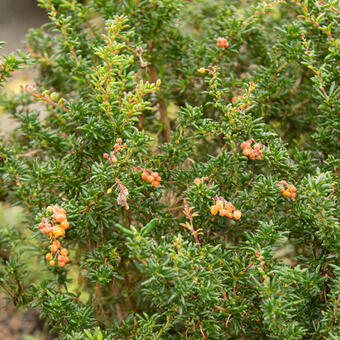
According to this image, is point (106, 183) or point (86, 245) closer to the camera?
point (106, 183)

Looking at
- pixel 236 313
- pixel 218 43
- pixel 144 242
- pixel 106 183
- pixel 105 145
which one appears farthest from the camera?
pixel 218 43

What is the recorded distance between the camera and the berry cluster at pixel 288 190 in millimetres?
1675

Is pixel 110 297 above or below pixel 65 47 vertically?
below

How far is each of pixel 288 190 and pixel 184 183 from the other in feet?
1.62

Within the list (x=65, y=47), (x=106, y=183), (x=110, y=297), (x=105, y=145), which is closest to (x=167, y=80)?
(x=65, y=47)

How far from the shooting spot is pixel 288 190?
169cm

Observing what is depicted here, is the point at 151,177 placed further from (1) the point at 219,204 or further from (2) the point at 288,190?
(2) the point at 288,190

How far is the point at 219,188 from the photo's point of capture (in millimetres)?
1960

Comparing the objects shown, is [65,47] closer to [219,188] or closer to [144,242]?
[219,188]

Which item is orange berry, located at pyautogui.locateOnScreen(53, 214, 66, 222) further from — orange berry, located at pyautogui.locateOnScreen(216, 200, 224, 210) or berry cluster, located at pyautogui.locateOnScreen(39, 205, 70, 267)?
orange berry, located at pyautogui.locateOnScreen(216, 200, 224, 210)

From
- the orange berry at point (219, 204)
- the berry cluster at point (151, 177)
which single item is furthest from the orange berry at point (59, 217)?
the orange berry at point (219, 204)

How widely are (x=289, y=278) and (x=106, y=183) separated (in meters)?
0.83

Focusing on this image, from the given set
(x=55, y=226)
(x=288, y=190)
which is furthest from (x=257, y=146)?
(x=55, y=226)

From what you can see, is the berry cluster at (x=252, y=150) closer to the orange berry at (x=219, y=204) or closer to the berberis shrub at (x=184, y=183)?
the berberis shrub at (x=184, y=183)
